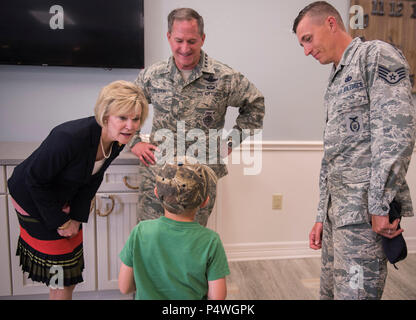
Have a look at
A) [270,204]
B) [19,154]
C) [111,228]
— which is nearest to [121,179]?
[111,228]

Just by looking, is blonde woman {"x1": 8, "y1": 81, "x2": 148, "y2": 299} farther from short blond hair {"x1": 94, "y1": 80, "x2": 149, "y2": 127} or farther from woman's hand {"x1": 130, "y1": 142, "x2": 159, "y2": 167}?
woman's hand {"x1": 130, "y1": 142, "x2": 159, "y2": 167}

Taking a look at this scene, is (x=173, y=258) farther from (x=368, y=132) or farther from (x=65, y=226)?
(x=368, y=132)

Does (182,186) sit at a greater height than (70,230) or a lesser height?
greater

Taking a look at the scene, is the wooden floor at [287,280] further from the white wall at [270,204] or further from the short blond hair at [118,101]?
the short blond hair at [118,101]

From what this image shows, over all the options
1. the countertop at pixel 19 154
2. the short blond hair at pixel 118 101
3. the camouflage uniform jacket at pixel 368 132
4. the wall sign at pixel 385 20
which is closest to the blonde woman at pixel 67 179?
the short blond hair at pixel 118 101

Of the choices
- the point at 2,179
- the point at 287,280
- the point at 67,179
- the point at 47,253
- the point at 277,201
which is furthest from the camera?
the point at 277,201

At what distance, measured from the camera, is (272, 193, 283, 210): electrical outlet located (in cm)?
258

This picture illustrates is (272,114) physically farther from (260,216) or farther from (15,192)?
(15,192)

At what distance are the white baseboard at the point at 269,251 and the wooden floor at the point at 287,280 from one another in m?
0.04

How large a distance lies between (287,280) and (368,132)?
1.44 metres

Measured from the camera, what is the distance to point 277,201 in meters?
2.59

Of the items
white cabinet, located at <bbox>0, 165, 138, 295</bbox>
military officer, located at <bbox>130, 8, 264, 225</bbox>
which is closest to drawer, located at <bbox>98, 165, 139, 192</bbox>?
white cabinet, located at <bbox>0, 165, 138, 295</bbox>

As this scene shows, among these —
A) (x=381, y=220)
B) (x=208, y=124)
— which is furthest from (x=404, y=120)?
(x=208, y=124)

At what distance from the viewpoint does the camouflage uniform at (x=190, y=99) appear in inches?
65.5
